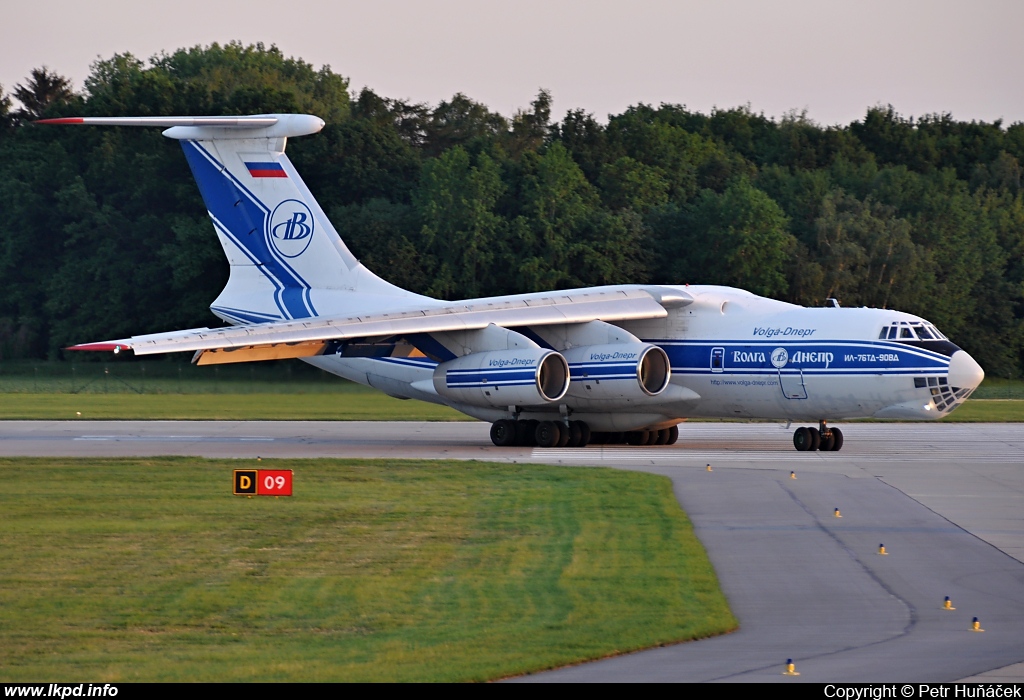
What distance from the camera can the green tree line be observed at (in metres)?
45.2

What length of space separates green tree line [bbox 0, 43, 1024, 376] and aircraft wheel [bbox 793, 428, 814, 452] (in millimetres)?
21732

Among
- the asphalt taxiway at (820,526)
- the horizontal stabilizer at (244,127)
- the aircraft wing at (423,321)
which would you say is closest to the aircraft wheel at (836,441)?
the asphalt taxiway at (820,526)

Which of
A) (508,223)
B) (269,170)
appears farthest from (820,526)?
(508,223)

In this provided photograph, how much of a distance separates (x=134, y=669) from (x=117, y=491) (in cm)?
886

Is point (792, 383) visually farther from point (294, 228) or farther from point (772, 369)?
point (294, 228)

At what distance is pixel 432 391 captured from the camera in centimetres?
2414

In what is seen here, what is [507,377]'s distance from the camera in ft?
74.9

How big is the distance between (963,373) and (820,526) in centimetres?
899

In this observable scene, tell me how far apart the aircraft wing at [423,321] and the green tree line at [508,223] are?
20.2m

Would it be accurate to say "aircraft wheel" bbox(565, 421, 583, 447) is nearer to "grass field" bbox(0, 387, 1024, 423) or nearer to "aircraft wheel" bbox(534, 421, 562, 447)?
"aircraft wheel" bbox(534, 421, 562, 447)

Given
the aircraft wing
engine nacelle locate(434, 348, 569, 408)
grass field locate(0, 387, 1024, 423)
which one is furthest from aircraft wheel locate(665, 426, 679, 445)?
grass field locate(0, 387, 1024, 423)

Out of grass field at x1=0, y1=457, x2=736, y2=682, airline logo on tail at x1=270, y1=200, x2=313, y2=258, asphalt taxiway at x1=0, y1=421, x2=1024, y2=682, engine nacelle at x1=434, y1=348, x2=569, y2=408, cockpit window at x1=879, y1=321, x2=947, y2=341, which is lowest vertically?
grass field at x1=0, y1=457, x2=736, y2=682

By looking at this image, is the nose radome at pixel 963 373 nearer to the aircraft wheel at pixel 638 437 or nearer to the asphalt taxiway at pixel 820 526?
the asphalt taxiway at pixel 820 526
